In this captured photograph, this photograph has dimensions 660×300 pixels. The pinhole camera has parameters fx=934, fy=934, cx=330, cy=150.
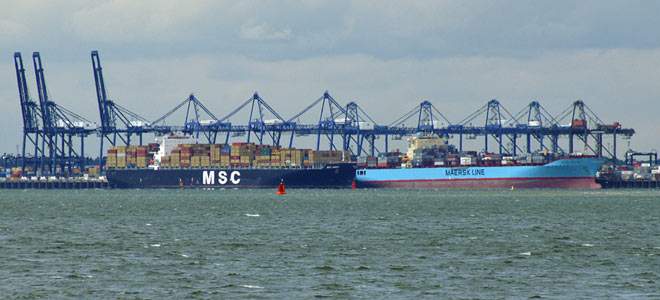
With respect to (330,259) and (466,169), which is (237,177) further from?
(330,259)

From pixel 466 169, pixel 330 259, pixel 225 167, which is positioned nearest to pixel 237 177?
pixel 225 167

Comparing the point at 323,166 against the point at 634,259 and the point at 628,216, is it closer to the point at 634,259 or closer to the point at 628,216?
the point at 628,216

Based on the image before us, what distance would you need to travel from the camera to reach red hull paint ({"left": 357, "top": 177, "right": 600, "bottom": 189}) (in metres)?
156

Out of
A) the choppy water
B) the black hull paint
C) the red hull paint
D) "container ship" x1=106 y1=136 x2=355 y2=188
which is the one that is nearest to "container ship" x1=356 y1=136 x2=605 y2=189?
the red hull paint

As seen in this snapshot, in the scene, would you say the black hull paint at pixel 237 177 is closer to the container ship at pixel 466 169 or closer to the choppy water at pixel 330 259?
the container ship at pixel 466 169

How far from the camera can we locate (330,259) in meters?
38.4

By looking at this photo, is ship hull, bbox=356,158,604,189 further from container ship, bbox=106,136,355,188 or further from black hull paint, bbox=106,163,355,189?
container ship, bbox=106,136,355,188

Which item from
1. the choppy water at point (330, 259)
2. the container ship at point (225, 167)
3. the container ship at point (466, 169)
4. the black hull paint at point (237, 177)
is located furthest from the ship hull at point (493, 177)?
the choppy water at point (330, 259)

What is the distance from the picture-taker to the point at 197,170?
178500mm

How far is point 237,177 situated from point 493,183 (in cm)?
4801

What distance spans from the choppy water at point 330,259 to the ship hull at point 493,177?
3591 inches

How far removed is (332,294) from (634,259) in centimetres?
1543

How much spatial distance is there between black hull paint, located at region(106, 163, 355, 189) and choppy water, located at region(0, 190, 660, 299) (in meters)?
105

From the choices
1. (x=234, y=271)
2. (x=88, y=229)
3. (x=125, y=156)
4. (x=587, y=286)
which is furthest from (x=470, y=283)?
(x=125, y=156)
